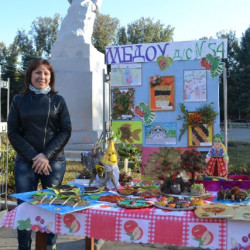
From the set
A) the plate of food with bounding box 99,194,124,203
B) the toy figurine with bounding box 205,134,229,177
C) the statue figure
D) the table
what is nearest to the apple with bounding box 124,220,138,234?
the table

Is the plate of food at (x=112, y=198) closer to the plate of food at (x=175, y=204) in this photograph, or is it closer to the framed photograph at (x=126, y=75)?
the plate of food at (x=175, y=204)

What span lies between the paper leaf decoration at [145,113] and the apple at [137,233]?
274 cm

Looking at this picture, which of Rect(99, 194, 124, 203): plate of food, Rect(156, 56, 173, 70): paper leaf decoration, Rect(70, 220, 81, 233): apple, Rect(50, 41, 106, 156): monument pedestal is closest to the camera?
Rect(70, 220, 81, 233): apple

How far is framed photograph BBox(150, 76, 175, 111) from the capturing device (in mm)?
4262

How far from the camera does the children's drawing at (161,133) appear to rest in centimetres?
431

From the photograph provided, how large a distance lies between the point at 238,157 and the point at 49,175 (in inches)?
301

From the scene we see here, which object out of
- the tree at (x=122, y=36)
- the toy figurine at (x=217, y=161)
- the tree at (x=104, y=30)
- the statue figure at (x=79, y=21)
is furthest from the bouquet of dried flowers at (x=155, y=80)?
the tree at (x=122, y=36)

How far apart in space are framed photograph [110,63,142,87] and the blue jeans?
90.3 inches

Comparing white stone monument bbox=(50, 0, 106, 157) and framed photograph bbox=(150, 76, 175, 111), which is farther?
white stone monument bbox=(50, 0, 106, 157)

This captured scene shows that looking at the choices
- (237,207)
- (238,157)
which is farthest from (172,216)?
(238,157)

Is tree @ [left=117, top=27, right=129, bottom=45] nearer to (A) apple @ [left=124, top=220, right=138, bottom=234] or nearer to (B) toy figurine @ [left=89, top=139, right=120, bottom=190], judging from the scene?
(B) toy figurine @ [left=89, top=139, right=120, bottom=190]

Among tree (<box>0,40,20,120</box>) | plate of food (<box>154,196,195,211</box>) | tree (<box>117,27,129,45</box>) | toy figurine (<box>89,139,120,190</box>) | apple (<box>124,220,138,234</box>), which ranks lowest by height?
apple (<box>124,220,138,234</box>)

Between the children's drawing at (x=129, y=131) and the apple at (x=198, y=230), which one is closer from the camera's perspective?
the apple at (x=198, y=230)

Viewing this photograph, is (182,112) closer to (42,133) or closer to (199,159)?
(199,159)
